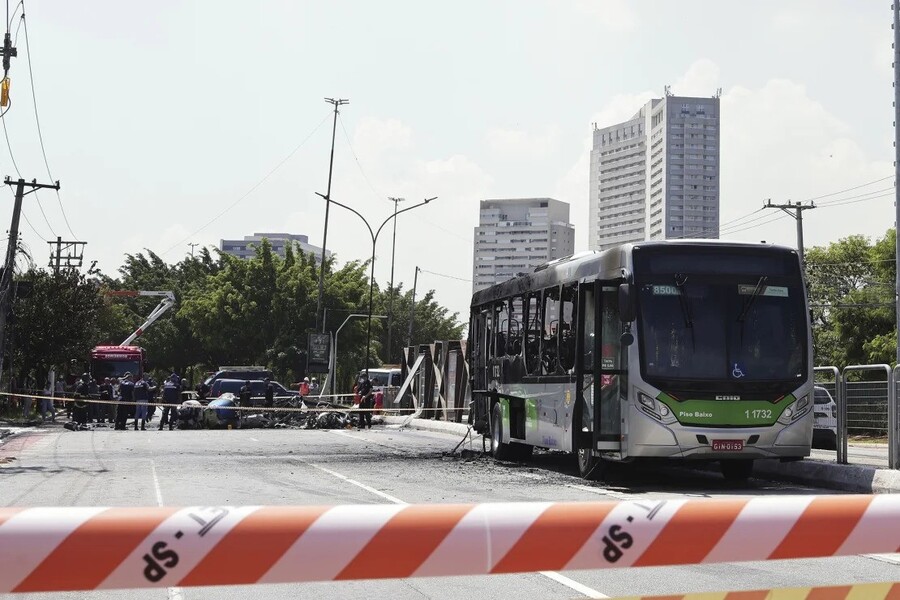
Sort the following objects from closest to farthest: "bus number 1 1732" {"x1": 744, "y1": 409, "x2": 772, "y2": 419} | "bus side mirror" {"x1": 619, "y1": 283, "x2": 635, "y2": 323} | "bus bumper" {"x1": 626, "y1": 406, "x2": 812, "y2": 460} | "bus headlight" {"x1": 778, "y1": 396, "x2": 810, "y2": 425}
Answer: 1. "bus side mirror" {"x1": 619, "y1": 283, "x2": 635, "y2": 323}
2. "bus bumper" {"x1": 626, "y1": 406, "x2": 812, "y2": 460}
3. "bus number 1 1732" {"x1": 744, "y1": 409, "x2": 772, "y2": 419}
4. "bus headlight" {"x1": 778, "y1": 396, "x2": 810, "y2": 425}

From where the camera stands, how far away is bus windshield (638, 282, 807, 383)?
15.3 metres

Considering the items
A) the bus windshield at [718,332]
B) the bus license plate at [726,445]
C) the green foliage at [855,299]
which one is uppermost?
the green foliage at [855,299]

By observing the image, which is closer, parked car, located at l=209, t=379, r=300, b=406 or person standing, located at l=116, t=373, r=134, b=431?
person standing, located at l=116, t=373, r=134, b=431

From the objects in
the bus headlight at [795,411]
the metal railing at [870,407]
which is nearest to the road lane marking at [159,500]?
the bus headlight at [795,411]

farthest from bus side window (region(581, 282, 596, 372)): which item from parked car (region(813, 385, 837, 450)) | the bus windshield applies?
parked car (region(813, 385, 837, 450))

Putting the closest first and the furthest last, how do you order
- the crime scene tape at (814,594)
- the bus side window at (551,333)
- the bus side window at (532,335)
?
1. the crime scene tape at (814,594)
2. the bus side window at (551,333)
3. the bus side window at (532,335)

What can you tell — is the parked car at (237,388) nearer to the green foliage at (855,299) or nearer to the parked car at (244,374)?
the parked car at (244,374)

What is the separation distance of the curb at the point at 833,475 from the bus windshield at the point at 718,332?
4.54 feet

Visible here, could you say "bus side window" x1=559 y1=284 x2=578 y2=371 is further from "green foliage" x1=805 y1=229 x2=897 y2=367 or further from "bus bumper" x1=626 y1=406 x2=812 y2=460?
"green foliage" x1=805 y1=229 x2=897 y2=367

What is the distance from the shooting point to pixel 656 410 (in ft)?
49.7

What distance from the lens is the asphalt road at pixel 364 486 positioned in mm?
7770

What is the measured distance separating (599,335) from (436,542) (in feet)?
43.3

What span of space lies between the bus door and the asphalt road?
2.38 feet

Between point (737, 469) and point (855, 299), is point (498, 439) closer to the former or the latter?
point (737, 469)
